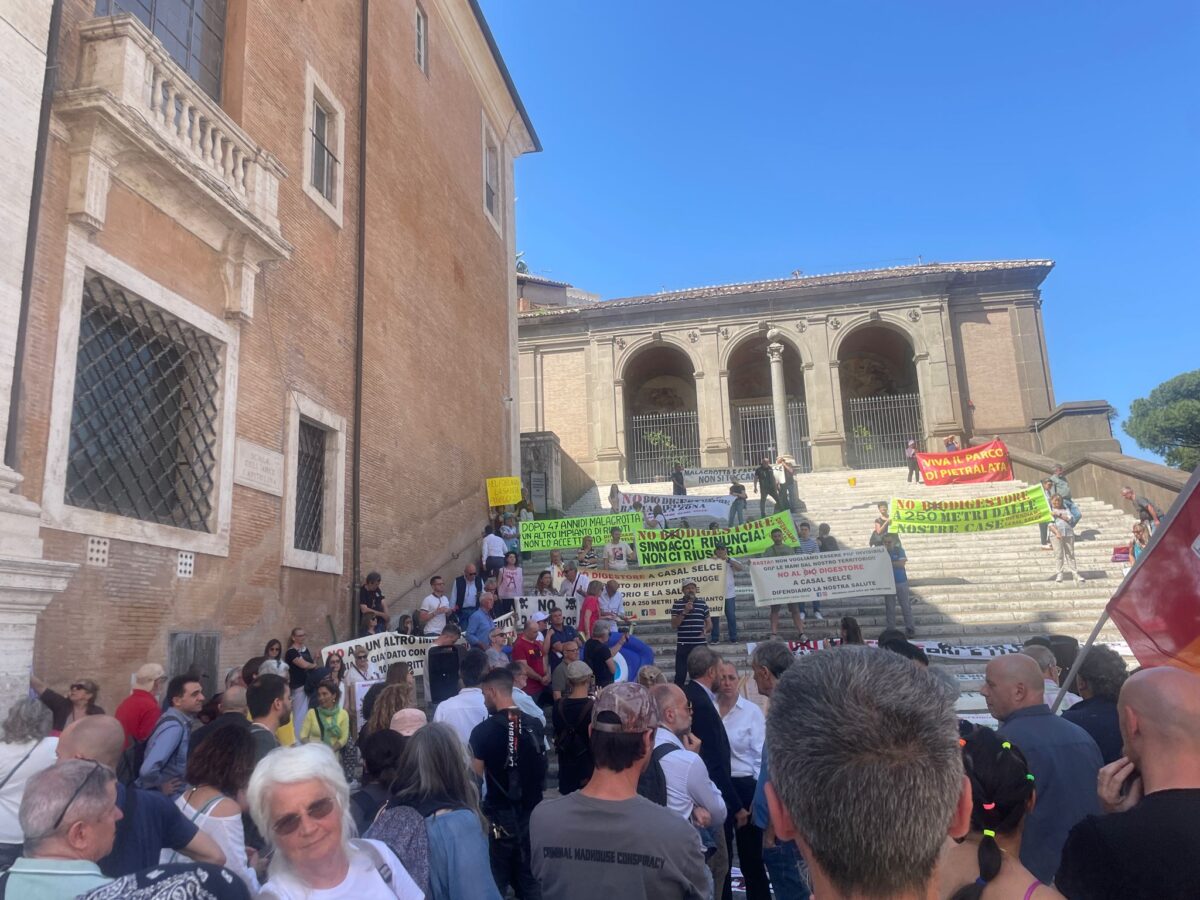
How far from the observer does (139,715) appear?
5.99m

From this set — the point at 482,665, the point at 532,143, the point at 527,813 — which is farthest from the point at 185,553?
the point at 532,143

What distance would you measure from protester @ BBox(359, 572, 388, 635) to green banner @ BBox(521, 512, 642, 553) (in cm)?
455

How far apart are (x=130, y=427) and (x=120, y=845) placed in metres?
6.73

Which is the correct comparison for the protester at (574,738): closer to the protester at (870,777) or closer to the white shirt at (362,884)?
the white shirt at (362,884)

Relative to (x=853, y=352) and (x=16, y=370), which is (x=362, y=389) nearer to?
(x=16, y=370)

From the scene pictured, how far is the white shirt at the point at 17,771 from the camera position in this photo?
3568 mm

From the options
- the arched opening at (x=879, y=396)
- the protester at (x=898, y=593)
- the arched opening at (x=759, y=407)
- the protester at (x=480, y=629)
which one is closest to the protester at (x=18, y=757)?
the protester at (x=480, y=629)

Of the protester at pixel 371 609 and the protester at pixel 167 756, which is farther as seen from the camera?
the protester at pixel 371 609

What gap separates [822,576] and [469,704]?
328 inches

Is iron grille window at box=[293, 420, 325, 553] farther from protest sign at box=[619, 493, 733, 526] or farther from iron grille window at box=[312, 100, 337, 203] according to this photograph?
protest sign at box=[619, 493, 733, 526]

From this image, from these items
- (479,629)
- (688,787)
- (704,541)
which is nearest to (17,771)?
(688,787)

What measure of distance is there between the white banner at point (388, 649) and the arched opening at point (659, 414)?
1890 cm

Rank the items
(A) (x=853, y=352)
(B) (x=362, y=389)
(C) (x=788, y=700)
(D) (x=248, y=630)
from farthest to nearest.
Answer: (A) (x=853, y=352)
(B) (x=362, y=389)
(D) (x=248, y=630)
(C) (x=788, y=700)

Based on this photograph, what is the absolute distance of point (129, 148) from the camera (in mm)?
8422
